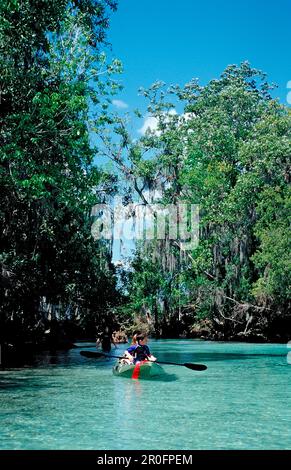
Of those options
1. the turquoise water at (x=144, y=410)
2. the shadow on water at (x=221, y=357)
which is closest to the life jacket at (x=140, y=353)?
the turquoise water at (x=144, y=410)

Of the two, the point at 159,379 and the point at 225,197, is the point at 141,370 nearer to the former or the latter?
the point at 159,379

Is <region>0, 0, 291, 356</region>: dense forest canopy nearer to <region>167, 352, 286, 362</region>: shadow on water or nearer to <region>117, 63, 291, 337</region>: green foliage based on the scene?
<region>117, 63, 291, 337</region>: green foliage

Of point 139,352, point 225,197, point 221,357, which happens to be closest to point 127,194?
point 225,197

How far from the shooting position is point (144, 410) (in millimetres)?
12742

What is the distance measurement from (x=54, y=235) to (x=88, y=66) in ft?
29.4

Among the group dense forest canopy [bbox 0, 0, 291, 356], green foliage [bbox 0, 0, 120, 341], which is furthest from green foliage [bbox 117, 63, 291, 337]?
green foliage [bbox 0, 0, 120, 341]

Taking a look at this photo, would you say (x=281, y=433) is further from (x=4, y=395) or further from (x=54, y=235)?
(x=54, y=235)

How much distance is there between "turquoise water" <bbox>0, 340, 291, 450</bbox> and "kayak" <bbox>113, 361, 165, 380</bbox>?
0.25m

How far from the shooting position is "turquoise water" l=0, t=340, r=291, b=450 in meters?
9.71

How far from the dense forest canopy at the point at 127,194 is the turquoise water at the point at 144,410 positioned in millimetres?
5697

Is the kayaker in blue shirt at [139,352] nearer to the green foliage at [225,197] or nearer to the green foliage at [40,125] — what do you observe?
the green foliage at [40,125]

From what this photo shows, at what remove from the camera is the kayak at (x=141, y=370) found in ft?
59.1

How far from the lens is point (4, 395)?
14570 millimetres

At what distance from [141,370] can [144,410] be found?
5.38 metres
